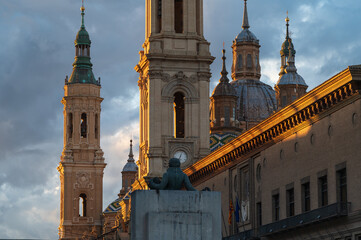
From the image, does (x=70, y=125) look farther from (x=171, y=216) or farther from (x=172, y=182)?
(x=171, y=216)

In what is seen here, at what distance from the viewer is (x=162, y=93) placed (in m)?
104

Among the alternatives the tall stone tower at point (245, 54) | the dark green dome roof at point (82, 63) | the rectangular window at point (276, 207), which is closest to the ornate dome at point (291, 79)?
the tall stone tower at point (245, 54)

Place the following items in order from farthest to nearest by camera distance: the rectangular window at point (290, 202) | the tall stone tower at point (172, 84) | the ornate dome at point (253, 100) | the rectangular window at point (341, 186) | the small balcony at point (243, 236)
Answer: the ornate dome at point (253, 100) < the tall stone tower at point (172, 84) < the small balcony at point (243, 236) < the rectangular window at point (290, 202) < the rectangular window at point (341, 186)

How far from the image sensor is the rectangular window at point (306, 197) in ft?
210

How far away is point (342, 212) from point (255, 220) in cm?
1810

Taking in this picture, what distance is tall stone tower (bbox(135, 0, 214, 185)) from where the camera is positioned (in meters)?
103

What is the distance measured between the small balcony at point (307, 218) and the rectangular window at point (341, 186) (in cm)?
61

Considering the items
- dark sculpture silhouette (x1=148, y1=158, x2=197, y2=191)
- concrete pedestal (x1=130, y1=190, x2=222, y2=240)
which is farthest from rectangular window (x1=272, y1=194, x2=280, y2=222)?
concrete pedestal (x1=130, y1=190, x2=222, y2=240)

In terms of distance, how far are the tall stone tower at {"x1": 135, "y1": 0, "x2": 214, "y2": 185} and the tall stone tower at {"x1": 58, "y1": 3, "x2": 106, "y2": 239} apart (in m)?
70.7

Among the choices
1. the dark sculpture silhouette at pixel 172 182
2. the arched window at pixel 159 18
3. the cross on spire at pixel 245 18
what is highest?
the cross on spire at pixel 245 18

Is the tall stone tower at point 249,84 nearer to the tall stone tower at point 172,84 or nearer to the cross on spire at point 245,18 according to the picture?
the cross on spire at point 245,18

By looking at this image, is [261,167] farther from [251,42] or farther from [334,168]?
[251,42]

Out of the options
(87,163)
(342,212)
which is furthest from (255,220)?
(87,163)

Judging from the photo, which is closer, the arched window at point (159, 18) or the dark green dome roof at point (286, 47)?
the arched window at point (159, 18)
